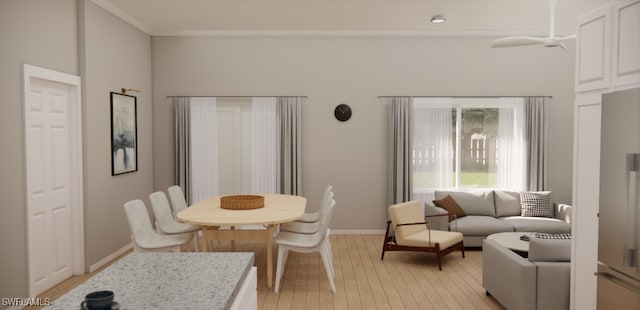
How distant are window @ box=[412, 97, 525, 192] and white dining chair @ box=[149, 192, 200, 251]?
3.52 metres

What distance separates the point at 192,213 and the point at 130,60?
2725 mm

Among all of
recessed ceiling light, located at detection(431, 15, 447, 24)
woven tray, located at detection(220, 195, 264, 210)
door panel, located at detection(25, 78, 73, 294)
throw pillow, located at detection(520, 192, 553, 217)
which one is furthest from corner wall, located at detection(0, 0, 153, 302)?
throw pillow, located at detection(520, 192, 553, 217)

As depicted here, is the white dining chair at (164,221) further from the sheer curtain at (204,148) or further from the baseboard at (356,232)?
the baseboard at (356,232)

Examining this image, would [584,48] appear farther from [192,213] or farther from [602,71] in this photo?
[192,213]

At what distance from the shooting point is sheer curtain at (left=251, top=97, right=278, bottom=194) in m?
7.30

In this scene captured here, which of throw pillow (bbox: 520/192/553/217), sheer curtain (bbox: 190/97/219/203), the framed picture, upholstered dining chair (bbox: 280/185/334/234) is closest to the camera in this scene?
upholstered dining chair (bbox: 280/185/334/234)

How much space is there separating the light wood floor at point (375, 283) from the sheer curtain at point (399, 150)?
109 centimetres

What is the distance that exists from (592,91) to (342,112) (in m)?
4.34

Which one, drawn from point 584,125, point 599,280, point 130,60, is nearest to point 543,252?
point 599,280

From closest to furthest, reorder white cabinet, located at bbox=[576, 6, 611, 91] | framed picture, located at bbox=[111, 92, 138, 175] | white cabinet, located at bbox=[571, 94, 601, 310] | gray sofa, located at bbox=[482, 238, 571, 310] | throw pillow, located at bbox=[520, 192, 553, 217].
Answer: white cabinet, located at bbox=[576, 6, 611, 91]
white cabinet, located at bbox=[571, 94, 601, 310]
gray sofa, located at bbox=[482, 238, 571, 310]
framed picture, located at bbox=[111, 92, 138, 175]
throw pillow, located at bbox=[520, 192, 553, 217]

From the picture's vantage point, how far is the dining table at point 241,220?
14.9 feet

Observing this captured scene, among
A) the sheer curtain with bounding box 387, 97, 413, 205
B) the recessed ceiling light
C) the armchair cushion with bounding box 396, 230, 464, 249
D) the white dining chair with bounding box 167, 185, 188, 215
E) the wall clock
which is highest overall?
the recessed ceiling light

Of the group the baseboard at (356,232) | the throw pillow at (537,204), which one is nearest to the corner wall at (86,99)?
the baseboard at (356,232)

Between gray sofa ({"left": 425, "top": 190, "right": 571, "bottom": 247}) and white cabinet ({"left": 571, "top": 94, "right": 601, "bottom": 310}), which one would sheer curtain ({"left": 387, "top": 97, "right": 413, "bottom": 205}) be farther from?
A: white cabinet ({"left": 571, "top": 94, "right": 601, "bottom": 310})
